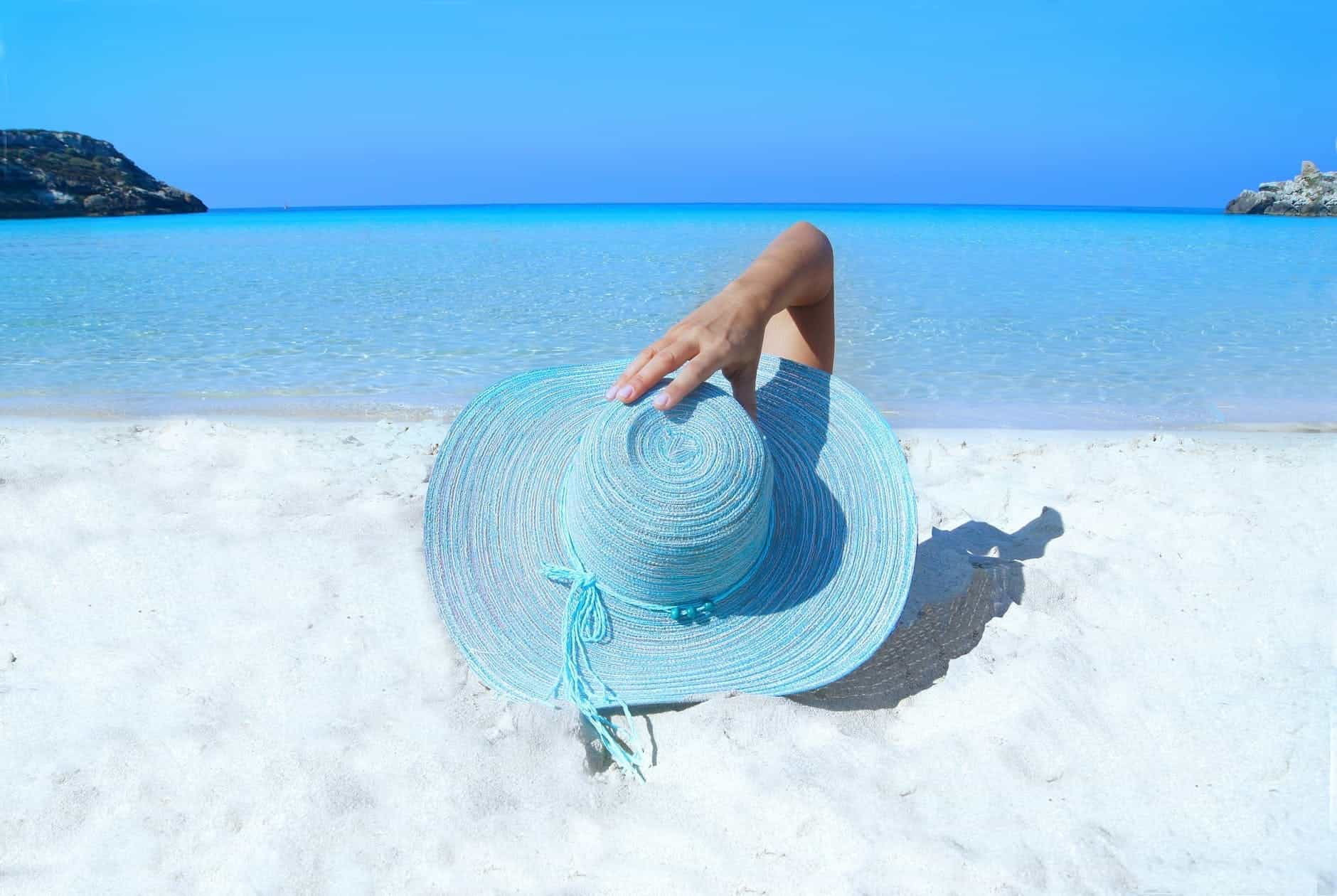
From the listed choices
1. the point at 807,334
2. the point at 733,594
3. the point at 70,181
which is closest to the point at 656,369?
the point at 733,594

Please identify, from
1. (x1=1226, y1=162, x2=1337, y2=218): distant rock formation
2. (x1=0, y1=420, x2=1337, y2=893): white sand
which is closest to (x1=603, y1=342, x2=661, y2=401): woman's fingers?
(x1=0, y1=420, x2=1337, y2=893): white sand

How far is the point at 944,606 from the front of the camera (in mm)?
2271

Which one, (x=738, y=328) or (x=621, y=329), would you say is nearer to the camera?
(x=738, y=328)

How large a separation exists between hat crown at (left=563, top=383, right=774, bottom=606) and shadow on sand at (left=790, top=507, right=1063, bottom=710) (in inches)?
14.8

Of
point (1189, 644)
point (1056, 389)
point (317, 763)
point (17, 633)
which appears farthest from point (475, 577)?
point (1056, 389)

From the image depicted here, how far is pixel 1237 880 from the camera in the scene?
135 cm

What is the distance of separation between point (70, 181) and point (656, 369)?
1657 inches

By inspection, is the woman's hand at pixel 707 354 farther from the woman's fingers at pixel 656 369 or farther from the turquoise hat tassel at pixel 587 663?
the turquoise hat tassel at pixel 587 663

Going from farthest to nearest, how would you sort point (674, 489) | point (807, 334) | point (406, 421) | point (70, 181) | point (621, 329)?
point (70, 181) → point (621, 329) → point (406, 421) → point (807, 334) → point (674, 489)

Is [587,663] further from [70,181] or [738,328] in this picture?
[70,181]

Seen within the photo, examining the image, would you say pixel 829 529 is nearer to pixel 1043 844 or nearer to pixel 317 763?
pixel 1043 844

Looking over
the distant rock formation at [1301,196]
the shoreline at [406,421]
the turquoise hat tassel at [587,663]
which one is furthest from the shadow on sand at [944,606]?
the distant rock formation at [1301,196]

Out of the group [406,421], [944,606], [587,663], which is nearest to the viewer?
[587,663]

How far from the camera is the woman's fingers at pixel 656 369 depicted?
1741mm
